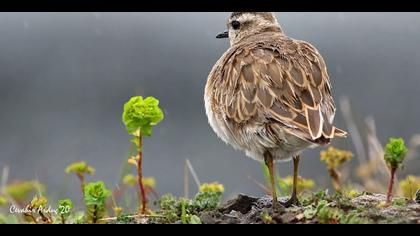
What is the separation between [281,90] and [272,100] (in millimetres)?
154

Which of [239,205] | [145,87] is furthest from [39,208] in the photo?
[145,87]

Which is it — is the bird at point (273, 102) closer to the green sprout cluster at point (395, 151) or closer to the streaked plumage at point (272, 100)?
the streaked plumage at point (272, 100)

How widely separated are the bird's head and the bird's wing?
165 centimetres

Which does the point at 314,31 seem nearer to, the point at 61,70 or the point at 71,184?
the point at 61,70

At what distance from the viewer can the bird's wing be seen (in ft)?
22.2

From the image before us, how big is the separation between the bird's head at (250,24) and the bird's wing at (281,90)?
5.42ft

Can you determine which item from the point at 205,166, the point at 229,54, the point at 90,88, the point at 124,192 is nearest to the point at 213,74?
the point at 229,54

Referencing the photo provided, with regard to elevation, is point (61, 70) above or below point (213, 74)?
above

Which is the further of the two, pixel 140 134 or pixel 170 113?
pixel 170 113

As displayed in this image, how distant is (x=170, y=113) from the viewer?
1412cm

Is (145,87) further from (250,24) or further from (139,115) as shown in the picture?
(139,115)

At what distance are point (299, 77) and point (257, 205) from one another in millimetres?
1153

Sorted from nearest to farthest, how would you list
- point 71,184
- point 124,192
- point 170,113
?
point 124,192, point 71,184, point 170,113
